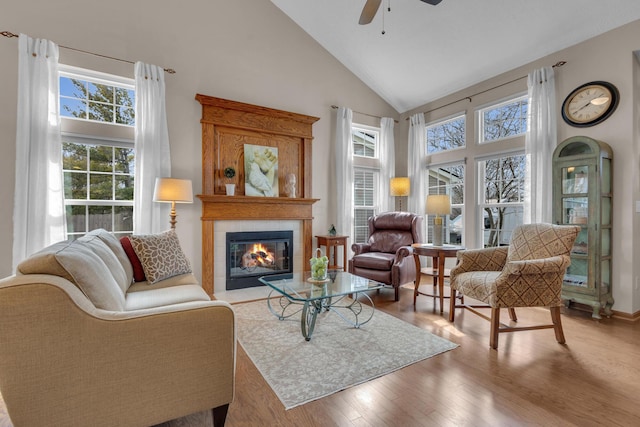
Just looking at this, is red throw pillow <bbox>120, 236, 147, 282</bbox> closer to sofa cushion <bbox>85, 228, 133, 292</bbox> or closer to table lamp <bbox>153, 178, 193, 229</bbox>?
sofa cushion <bbox>85, 228, 133, 292</bbox>

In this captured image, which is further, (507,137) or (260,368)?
(507,137)

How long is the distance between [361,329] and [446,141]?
3.65 m

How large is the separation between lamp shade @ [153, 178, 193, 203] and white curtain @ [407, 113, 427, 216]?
367 cm

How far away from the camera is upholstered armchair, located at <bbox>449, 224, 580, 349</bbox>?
2350 millimetres

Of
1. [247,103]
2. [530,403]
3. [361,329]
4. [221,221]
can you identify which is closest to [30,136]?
[221,221]

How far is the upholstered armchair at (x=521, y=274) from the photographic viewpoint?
235cm

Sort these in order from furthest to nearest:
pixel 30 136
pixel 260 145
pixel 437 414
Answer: pixel 260 145
pixel 30 136
pixel 437 414

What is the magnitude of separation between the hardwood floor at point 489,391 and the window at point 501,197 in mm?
1838

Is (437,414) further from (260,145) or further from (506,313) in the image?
(260,145)

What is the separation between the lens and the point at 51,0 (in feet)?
10.4

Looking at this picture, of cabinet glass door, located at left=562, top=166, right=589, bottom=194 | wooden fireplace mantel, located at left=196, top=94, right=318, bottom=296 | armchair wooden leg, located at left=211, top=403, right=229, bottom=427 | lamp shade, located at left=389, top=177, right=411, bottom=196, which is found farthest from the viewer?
lamp shade, located at left=389, top=177, right=411, bottom=196

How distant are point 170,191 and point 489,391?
10.8 feet

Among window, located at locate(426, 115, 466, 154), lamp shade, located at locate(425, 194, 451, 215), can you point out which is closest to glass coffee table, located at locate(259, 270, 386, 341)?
lamp shade, located at locate(425, 194, 451, 215)

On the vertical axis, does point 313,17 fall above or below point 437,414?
above
